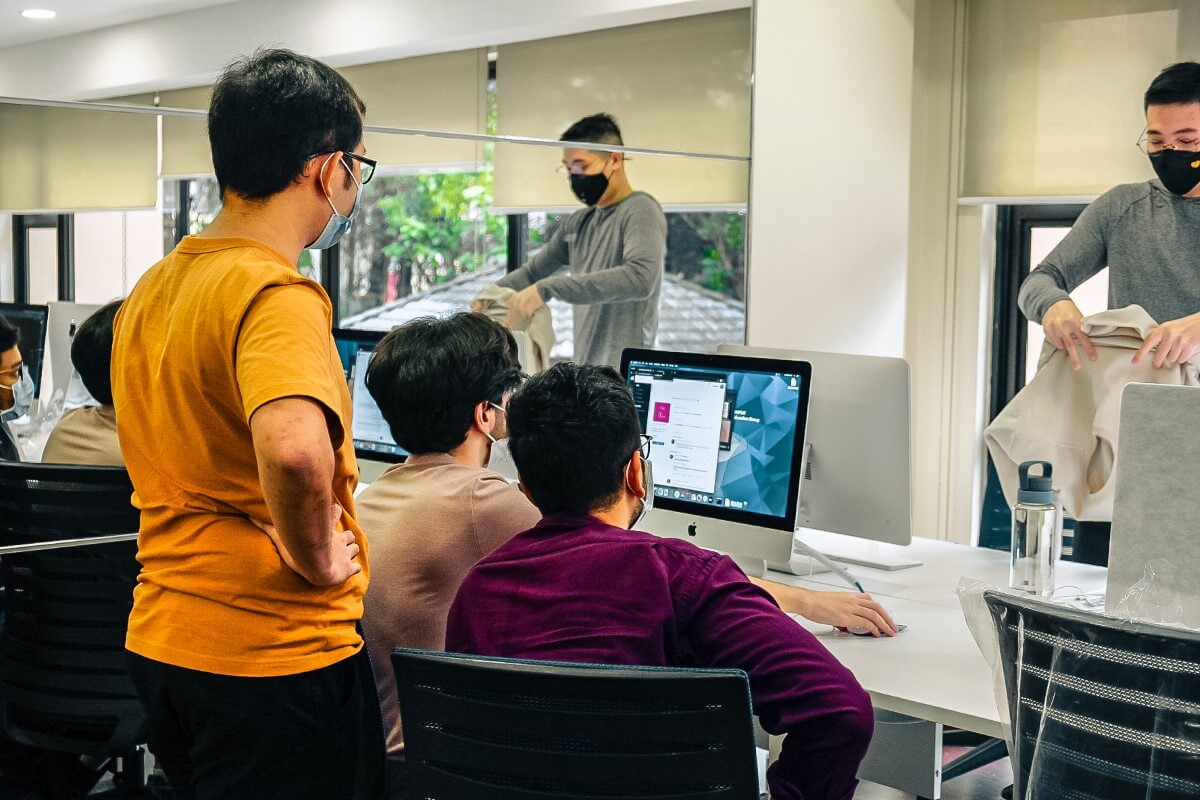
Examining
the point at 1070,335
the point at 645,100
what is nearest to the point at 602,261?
the point at 645,100

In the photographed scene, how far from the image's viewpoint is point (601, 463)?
156cm

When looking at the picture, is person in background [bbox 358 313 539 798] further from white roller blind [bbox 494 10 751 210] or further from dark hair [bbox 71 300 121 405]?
white roller blind [bbox 494 10 751 210]

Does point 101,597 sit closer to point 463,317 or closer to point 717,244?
point 463,317

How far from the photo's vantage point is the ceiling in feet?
7.64

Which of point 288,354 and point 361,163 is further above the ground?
point 361,163

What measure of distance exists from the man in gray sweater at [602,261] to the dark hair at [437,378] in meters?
1.35

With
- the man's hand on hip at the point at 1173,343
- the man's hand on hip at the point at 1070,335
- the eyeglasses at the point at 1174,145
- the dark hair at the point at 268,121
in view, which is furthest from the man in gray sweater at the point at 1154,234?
the dark hair at the point at 268,121

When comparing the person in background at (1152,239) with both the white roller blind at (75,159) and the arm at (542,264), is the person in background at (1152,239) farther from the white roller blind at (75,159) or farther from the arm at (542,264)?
the white roller blind at (75,159)

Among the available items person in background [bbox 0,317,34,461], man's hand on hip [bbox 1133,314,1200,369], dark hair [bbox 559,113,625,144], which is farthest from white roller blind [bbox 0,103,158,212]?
man's hand on hip [bbox 1133,314,1200,369]

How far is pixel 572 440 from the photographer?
1570 mm

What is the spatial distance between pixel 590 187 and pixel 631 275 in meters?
0.29

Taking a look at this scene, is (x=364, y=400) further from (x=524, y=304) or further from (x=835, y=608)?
(x=835, y=608)

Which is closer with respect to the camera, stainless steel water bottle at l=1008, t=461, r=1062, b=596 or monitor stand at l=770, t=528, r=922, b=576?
stainless steel water bottle at l=1008, t=461, r=1062, b=596

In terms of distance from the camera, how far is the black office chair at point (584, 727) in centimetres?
117
